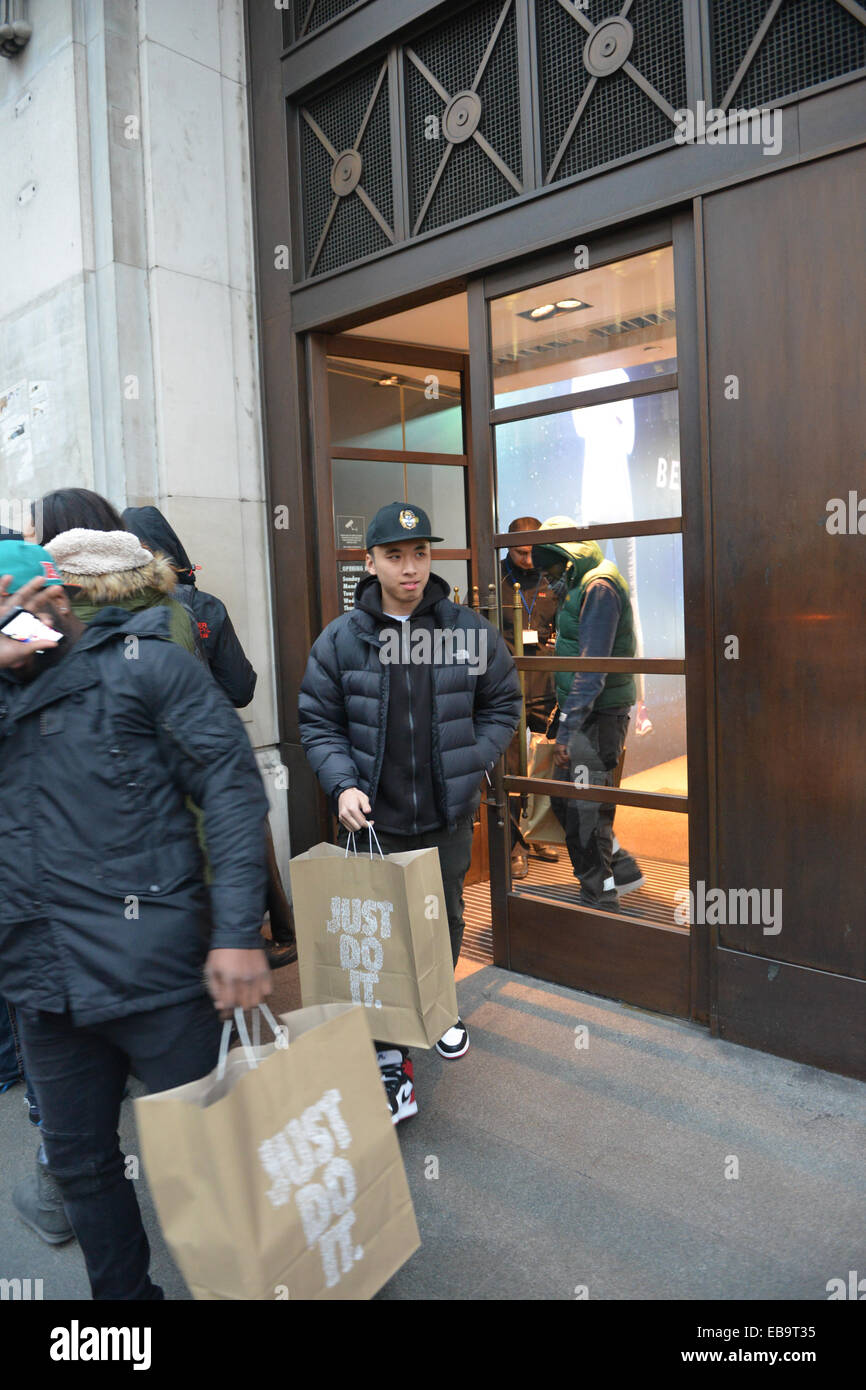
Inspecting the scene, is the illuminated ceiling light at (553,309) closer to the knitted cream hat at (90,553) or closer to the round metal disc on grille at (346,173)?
the round metal disc on grille at (346,173)

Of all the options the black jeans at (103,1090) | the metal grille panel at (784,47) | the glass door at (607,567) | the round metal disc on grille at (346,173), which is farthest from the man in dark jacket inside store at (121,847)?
the round metal disc on grille at (346,173)

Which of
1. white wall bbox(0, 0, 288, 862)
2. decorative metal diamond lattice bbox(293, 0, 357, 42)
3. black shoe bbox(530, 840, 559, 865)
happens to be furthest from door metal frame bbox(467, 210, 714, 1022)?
decorative metal diamond lattice bbox(293, 0, 357, 42)

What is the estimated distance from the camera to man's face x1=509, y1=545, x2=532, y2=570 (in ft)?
13.0

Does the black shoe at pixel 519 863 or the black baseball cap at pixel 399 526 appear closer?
the black baseball cap at pixel 399 526

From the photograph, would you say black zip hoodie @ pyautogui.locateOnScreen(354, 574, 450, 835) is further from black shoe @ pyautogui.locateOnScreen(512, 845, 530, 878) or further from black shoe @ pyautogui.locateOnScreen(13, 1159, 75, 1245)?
black shoe @ pyautogui.locateOnScreen(13, 1159, 75, 1245)

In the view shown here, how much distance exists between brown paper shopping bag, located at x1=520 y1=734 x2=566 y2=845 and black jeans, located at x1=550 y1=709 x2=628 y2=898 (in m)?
0.04

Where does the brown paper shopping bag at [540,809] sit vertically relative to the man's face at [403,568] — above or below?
below

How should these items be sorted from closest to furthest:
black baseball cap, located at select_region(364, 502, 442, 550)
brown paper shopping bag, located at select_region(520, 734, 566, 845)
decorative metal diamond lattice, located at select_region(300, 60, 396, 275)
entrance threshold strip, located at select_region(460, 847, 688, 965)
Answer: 1. black baseball cap, located at select_region(364, 502, 442, 550)
2. entrance threshold strip, located at select_region(460, 847, 688, 965)
3. brown paper shopping bag, located at select_region(520, 734, 566, 845)
4. decorative metal diamond lattice, located at select_region(300, 60, 396, 275)

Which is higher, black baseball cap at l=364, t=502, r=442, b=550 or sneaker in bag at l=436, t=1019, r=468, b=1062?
black baseball cap at l=364, t=502, r=442, b=550

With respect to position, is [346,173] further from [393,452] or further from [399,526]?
[399,526]

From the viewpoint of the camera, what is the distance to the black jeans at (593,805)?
3824 mm

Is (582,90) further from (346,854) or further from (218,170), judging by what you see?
(346,854)

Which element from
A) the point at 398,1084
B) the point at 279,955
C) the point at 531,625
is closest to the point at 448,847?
the point at 398,1084

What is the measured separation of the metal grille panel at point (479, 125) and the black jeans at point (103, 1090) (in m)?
3.35
